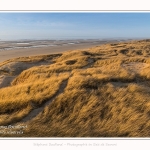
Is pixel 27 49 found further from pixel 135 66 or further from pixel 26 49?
pixel 135 66

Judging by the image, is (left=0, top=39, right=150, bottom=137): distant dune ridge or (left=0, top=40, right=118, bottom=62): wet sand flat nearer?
(left=0, top=39, right=150, bottom=137): distant dune ridge

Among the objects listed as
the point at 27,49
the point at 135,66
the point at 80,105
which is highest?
the point at 135,66

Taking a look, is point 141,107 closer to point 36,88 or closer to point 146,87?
point 146,87

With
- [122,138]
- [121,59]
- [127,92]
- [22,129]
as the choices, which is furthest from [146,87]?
[22,129]

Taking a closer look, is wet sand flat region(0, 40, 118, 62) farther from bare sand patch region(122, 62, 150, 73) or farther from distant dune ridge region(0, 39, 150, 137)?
distant dune ridge region(0, 39, 150, 137)

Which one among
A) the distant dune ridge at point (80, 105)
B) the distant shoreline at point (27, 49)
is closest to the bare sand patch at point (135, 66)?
the distant dune ridge at point (80, 105)

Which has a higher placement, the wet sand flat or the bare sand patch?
the bare sand patch

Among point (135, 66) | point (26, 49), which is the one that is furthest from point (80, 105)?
point (26, 49)

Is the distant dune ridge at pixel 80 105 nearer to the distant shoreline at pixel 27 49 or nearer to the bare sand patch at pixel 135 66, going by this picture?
the bare sand patch at pixel 135 66

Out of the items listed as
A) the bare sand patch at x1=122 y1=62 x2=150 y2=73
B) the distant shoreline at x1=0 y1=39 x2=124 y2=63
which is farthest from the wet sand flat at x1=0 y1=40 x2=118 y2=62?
the bare sand patch at x1=122 y1=62 x2=150 y2=73

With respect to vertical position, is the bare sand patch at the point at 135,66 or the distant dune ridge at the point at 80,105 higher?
the bare sand patch at the point at 135,66

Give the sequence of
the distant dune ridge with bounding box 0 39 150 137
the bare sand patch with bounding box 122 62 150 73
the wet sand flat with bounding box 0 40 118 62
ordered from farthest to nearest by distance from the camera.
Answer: the wet sand flat with bounding box 0 40 118 62, the bare sand patch with bounding box 122 62 150 73, the distant dune ridge with bounding box 0 39 150 137

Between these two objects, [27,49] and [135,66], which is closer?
[135,66]
